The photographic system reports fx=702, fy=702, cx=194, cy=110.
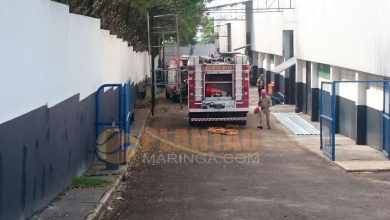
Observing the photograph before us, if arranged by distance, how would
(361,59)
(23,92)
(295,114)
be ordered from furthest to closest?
(295,114) < (361,59) < (23,92)

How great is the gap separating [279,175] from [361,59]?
23.8 feet

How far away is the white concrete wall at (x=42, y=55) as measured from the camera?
9.37 metres

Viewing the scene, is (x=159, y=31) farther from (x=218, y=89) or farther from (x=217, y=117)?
(x=217, y=117)

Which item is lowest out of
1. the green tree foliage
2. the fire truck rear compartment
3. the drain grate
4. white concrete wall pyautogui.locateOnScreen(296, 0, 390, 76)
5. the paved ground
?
the paved ground

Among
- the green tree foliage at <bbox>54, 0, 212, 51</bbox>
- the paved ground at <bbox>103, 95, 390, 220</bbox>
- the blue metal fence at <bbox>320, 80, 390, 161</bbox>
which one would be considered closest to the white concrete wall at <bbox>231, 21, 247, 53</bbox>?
the green tree foliage at <bbox>54, 0, 212, 51</bbox>

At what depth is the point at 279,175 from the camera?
17344 millimetres

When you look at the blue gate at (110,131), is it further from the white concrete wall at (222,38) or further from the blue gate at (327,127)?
the white concrete wall at (222,38)

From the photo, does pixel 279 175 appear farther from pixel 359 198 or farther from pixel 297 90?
pixel 297 90

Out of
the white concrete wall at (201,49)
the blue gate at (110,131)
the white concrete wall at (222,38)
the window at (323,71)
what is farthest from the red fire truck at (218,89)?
the white concrete wall at (222,38)

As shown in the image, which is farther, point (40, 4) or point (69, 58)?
point (69, 58)

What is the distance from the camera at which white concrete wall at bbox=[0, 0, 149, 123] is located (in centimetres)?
937

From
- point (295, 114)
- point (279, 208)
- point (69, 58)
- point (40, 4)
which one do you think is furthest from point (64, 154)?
point (295, 114)

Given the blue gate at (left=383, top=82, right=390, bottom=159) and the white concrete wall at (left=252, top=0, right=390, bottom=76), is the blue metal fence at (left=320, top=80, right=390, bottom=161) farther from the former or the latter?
the white concrete wall at (left=252, top=0, right=390, bottom=76)

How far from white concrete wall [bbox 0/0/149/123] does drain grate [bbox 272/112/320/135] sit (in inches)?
452
